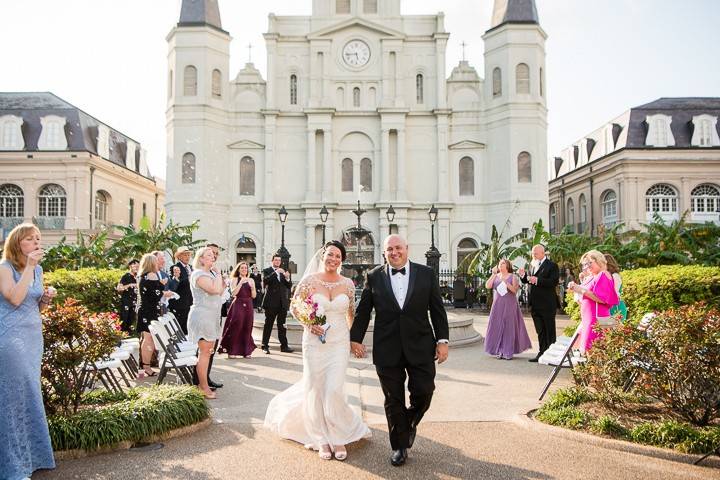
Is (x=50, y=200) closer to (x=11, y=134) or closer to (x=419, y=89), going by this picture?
(x=11, y=134)

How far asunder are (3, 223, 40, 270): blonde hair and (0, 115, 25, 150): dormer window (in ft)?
128

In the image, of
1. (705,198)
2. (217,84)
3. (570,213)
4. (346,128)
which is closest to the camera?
(217,84)

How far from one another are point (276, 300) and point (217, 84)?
26.8 m

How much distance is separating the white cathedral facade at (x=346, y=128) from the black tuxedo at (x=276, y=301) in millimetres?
22767

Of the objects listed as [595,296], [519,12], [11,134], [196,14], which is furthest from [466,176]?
[11,134]

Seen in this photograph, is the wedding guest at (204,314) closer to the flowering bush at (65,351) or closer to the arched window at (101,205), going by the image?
the flowering bush at (65,351)

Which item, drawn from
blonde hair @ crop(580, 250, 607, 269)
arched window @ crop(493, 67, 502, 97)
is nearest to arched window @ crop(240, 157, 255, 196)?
arched window @ crop(493, 67, 502, 97)

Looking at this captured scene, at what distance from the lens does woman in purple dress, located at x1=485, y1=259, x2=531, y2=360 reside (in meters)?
11.6

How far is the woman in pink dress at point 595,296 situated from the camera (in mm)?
8023

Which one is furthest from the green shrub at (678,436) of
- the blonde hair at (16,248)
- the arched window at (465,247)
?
the arched window at (465,247)

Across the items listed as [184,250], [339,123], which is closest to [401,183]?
[339,123]

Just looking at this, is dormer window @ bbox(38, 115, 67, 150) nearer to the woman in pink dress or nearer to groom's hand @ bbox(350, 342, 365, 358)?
the woman in pink dress

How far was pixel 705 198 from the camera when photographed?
126ft

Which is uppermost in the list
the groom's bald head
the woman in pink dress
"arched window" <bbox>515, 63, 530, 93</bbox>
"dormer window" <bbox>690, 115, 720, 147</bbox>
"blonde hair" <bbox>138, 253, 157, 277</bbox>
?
"arched window" <bbox>515, 63, 530, 93</bbox>
